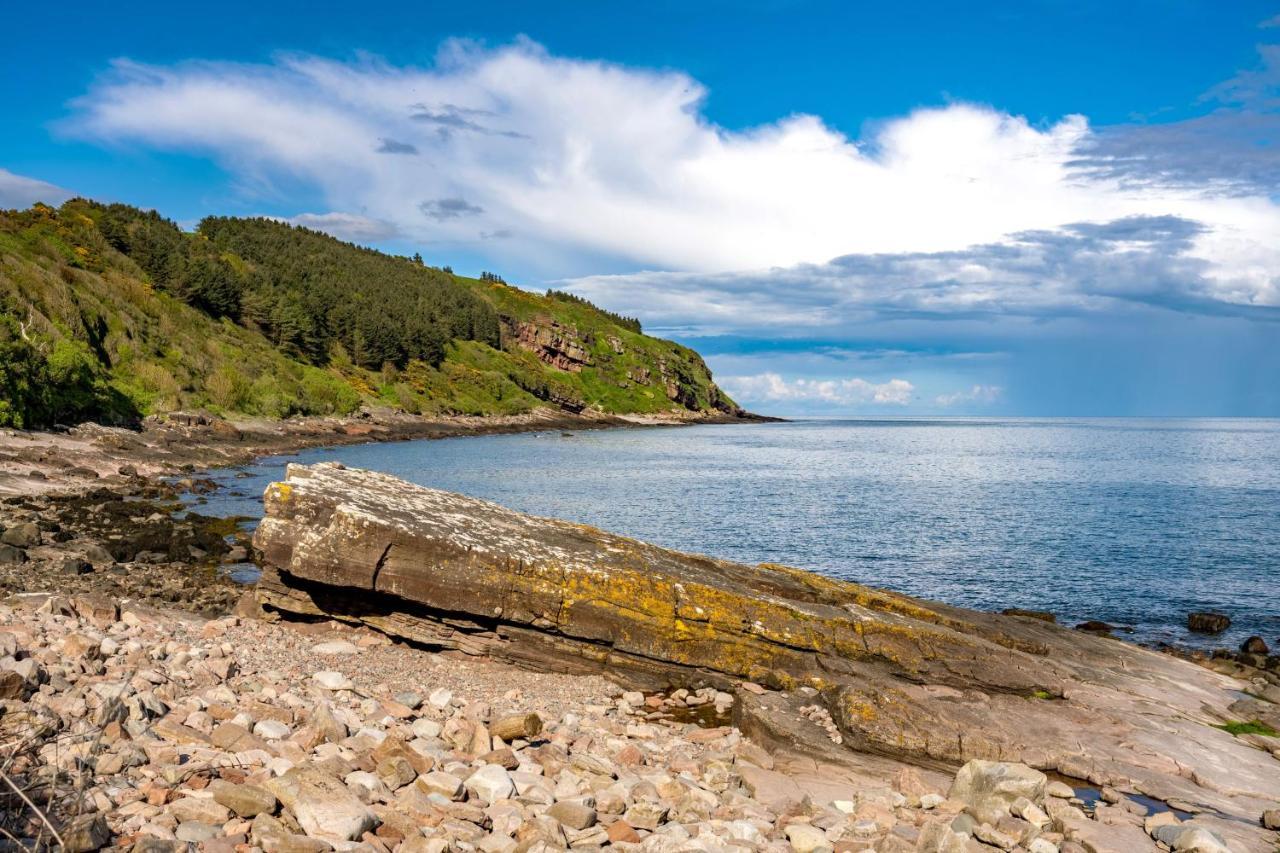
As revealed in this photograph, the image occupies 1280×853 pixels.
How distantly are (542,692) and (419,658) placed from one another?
265 centimetres

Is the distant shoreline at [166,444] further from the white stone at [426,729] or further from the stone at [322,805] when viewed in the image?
the stone at [322,805]

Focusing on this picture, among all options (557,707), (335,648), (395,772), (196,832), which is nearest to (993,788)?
(557,707)

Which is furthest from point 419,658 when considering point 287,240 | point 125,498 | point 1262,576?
point 287,240

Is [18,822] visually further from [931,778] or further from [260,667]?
[931,778]

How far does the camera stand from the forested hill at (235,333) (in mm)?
56750

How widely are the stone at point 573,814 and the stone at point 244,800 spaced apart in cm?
300

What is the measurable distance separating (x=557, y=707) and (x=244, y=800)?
675 centimetres

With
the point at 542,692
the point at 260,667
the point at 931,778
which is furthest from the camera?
the point at 542,692

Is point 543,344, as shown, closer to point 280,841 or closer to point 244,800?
point 244,800

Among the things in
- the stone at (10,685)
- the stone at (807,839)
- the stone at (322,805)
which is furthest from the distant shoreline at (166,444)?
the stone at (807,839)

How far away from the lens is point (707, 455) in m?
101

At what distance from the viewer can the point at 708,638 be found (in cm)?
1608

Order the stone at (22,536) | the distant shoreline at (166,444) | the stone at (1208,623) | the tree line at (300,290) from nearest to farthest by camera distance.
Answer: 1. the stone at (22,536)
2. the stone at (1208,623)
3. the distant shoreline at (166,444)
4. the tree line at (300,290)

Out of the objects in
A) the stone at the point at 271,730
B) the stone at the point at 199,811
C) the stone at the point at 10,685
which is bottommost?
the stone at the point at 271,730
